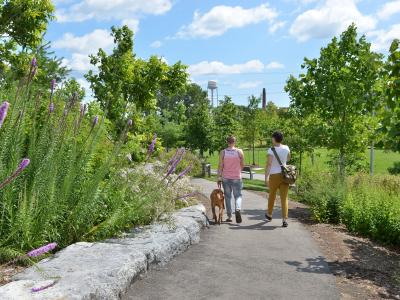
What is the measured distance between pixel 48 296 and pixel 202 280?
2.11 meters

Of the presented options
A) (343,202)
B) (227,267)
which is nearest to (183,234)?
(227,267)

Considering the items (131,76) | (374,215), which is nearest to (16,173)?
(374,215)

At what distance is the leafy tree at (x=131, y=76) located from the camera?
42.9ft

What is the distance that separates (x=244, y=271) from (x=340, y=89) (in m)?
8.32

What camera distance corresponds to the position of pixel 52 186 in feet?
15.4

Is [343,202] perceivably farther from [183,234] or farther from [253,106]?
[253,106]

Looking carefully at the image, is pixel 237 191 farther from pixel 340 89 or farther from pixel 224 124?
pixel 224 124

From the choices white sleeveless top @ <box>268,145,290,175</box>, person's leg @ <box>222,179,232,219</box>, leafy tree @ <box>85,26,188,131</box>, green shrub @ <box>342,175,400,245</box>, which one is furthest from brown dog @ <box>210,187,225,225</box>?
leafy tree @ <box>85,26,188,131</box>

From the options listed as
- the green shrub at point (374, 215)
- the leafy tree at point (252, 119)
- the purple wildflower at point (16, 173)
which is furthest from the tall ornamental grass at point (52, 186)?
the leafy tree at point (252, 119)

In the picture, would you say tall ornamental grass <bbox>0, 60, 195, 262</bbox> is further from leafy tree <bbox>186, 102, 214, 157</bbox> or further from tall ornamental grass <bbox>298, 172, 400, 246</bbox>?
leafy tree <bbox>186, 102, 214, 157</bbox>

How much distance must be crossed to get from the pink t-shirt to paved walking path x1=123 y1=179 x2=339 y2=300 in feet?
4.25

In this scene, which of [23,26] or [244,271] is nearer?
[244,271]

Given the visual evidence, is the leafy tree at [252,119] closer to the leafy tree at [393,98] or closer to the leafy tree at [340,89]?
the leafy tree at [340,89]

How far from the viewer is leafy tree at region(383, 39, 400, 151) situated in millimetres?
6457
